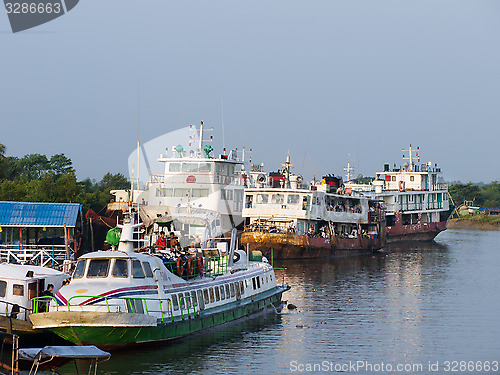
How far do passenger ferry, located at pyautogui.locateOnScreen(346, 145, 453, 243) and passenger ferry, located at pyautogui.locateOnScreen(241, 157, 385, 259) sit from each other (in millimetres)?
13178

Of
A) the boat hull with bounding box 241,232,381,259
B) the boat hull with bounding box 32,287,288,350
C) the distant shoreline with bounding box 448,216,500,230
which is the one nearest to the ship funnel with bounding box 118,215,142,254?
the boat hull with bounding box 32,287,288,350

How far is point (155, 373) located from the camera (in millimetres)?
22062

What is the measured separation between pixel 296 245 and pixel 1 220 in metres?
22.6

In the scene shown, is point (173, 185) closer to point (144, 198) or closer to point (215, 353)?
point (144, 198)

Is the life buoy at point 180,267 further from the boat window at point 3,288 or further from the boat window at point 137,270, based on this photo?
the boat window at point 3,288

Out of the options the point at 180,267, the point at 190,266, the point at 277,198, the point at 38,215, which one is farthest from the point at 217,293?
the point at 277,198

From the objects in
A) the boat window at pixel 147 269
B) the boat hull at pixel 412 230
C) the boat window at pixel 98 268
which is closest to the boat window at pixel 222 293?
the boat window at pixel 147 269

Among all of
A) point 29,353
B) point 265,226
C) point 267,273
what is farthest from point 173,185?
point 29,353

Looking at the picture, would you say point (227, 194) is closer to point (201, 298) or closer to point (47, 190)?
point (47, 190)

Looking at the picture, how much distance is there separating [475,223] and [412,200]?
1779 inches

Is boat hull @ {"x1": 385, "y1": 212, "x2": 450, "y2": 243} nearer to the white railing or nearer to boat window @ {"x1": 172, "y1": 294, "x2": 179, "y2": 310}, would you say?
the white railing

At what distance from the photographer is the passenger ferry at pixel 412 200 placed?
7712cm

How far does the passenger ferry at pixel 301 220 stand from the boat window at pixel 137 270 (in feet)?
96.4

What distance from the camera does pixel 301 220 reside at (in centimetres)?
5694
